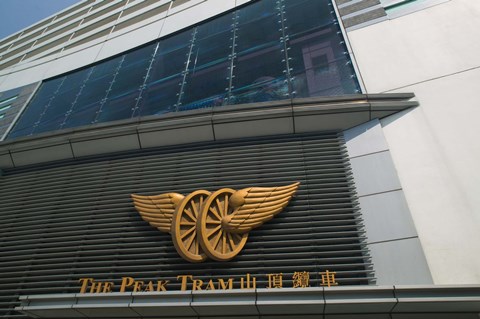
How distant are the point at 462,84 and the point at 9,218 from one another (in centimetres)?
1347

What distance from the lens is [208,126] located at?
10.5 meters

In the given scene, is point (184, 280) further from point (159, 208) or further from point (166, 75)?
point (166, 75)

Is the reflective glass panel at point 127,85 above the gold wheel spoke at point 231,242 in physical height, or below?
above

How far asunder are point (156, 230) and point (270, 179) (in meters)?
3.13

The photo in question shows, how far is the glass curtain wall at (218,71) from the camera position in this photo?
10945mm

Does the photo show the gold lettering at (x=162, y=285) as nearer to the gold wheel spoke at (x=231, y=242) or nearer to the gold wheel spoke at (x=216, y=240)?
the gold wheel spoke at (x=216, y=240)

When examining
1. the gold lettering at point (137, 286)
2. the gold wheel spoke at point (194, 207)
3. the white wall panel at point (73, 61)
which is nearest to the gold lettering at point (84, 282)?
the gold lettering at point (137, 286)

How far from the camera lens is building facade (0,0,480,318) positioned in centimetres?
694

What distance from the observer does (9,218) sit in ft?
36.1

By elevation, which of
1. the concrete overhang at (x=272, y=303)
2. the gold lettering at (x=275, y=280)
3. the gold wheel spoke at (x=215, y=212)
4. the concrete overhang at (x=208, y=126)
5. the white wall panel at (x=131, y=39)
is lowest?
the concrete overhang at (x=272, y=303)

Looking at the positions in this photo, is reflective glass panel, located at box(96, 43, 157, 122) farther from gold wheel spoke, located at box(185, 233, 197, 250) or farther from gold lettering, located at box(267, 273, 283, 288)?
gold lettering, located at box(267, 273, 283, 288)

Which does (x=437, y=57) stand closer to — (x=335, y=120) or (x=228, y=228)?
(x=335, y=120)

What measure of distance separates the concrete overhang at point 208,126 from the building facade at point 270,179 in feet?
0.15

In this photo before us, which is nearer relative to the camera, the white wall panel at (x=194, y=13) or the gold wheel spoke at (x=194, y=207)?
the gold wheel spoke at (x=194, y=207)
